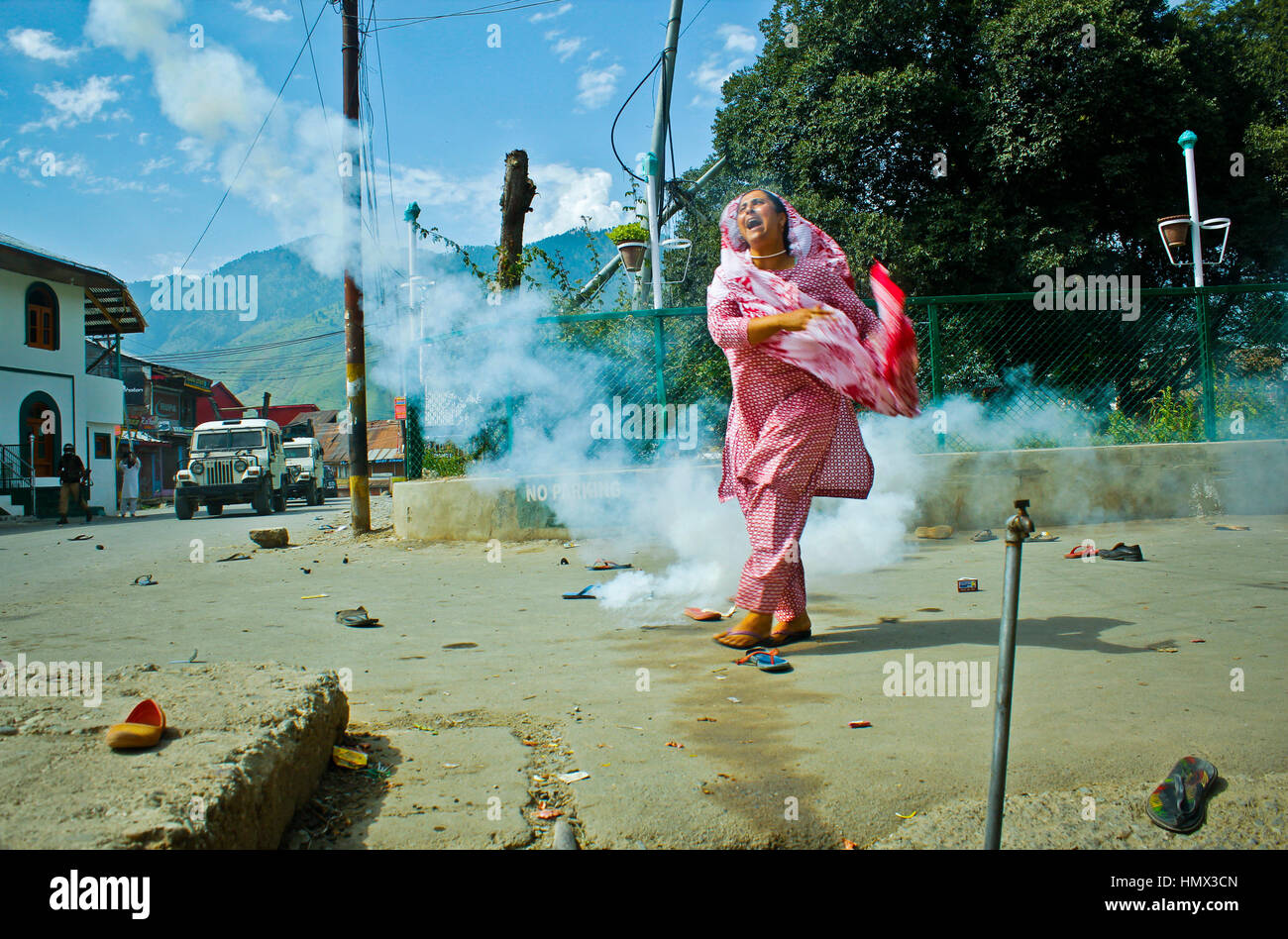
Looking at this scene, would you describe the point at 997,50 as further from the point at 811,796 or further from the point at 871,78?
the point at 811,796

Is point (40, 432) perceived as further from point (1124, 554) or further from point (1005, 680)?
point (1005, 680)

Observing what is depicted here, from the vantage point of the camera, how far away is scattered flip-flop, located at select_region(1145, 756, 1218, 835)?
1.92 metres

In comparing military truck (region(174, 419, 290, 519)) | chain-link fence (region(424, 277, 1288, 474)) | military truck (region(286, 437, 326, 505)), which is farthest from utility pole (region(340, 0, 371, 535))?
military truck (region(286, 437, 326, 505))

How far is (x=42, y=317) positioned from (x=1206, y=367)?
94.4ft

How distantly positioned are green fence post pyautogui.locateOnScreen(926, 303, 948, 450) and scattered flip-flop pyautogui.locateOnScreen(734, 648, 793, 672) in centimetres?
503

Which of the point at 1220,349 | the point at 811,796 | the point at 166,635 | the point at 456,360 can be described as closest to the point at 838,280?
the point at 811,796

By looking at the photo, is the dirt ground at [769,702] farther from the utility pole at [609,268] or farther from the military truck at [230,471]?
the military truck at [230,471]

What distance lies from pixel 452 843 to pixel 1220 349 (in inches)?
366

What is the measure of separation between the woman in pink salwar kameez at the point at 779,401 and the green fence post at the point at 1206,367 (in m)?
5.94

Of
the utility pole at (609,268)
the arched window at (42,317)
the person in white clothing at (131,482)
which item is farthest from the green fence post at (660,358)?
the arched window at (42,317)

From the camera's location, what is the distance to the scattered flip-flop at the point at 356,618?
4.55 m

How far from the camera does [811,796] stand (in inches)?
82.4

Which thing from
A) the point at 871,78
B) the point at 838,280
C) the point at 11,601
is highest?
the point at 871,78

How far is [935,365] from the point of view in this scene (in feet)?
26.3
